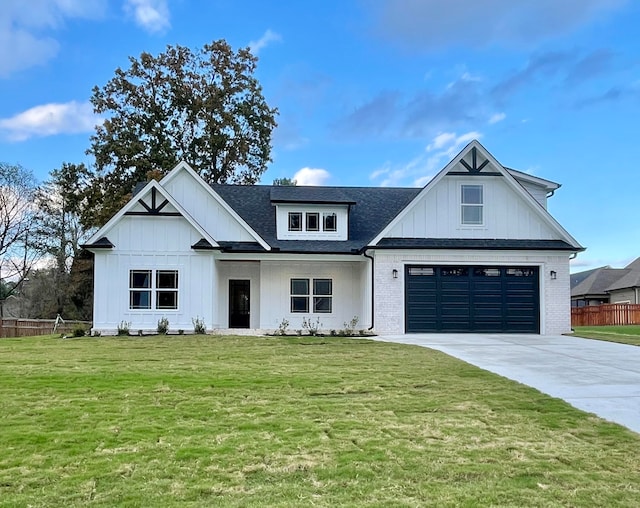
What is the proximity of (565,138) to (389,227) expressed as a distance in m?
7.62

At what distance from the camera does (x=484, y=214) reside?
19859 mm

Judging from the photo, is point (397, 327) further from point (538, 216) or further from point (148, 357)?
point (148, 357)

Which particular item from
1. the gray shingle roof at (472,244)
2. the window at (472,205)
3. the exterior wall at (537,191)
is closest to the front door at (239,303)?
the gray shingle roof at (472,244)

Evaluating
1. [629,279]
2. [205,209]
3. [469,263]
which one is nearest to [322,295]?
[205,209]

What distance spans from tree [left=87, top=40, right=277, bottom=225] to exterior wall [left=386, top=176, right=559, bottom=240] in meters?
19.9

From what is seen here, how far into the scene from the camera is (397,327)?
19.0 meters

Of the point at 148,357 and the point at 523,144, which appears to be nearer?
A: the point at 148,357

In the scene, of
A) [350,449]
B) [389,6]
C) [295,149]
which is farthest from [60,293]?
[350,449]

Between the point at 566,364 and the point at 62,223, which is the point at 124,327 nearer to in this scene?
the point at 566,364

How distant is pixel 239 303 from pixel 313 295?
9.60 feet

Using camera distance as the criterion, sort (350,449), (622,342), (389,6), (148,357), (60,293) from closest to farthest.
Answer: (350,449) < (148,357) < (622,342) < (389,6) < (60,293)

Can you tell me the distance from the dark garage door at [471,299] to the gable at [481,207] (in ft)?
4.31

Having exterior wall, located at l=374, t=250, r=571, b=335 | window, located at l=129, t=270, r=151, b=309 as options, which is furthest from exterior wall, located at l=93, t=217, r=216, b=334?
exterior wall, located at l=374, t=250, r=571, b=335

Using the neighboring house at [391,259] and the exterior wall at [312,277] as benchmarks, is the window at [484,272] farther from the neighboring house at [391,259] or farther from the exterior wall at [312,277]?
the exterior wall at [312,277]
